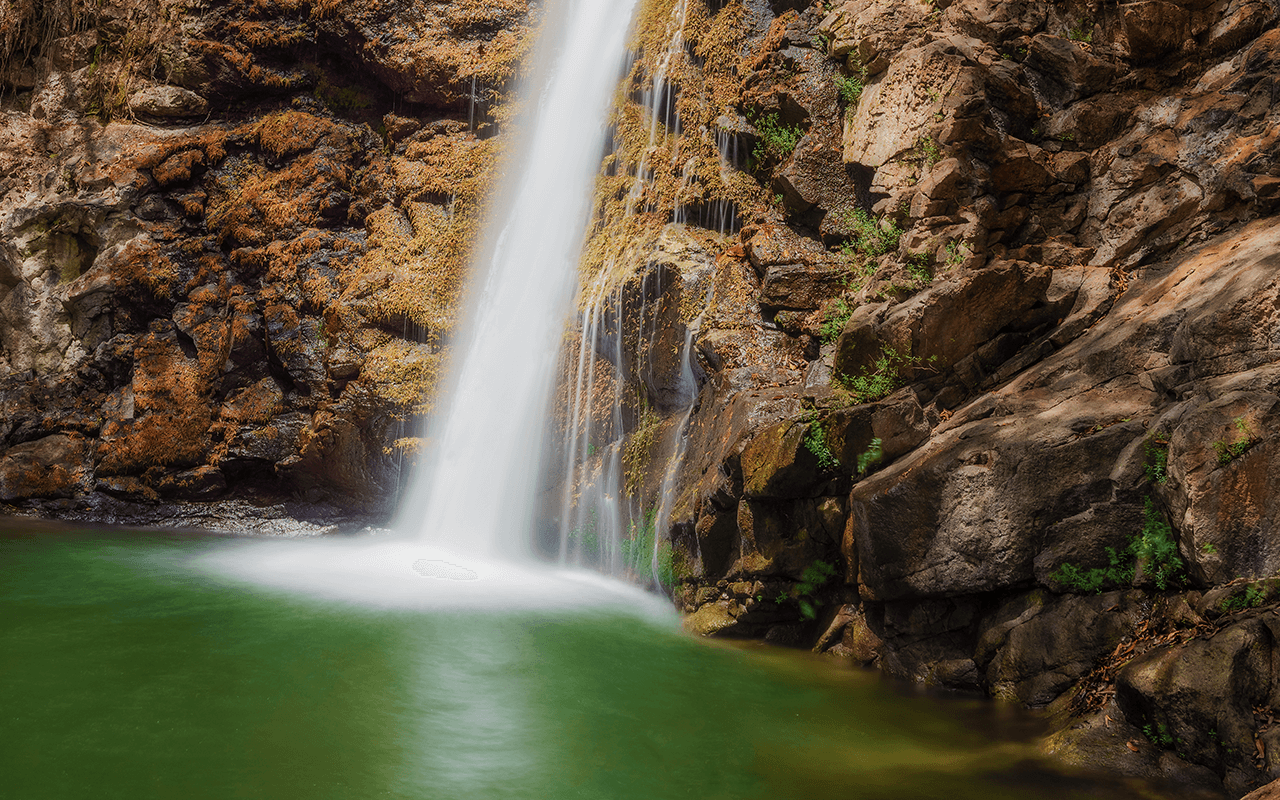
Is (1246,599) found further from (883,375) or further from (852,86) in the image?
(852,86)

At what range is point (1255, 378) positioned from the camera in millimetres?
4461

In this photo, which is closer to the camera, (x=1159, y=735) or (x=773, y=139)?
(x=1159, y=735)

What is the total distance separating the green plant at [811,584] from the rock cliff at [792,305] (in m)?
0.03

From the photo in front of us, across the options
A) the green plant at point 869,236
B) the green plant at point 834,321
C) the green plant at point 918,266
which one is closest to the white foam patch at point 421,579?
the green plant at point 834,321

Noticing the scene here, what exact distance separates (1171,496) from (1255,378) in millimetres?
830

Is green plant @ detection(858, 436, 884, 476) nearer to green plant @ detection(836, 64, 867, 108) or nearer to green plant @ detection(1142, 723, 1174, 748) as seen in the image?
green plant @ detection(1142, 723, 1174, 748)

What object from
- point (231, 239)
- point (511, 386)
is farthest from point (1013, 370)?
point (231, 239)

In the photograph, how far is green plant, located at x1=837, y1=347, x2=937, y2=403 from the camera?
276 inches

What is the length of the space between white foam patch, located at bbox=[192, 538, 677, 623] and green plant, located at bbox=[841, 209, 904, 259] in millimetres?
4740

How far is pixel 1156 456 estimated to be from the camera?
4875mm

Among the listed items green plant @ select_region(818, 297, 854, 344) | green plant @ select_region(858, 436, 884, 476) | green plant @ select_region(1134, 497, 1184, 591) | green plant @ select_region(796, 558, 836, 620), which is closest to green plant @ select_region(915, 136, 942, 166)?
green plant @ select_region(818, 297, 854, 344)

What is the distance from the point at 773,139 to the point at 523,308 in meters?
4.56

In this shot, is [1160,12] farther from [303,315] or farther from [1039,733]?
[303,315]

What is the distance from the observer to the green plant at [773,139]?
10.2 metres
